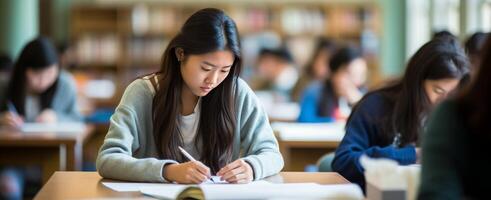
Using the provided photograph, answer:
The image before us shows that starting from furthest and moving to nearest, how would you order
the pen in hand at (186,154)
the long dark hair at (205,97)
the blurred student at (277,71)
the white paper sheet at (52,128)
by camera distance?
the blurred student at (277,71) < the white paper sheet at (52,128) < the long dark hair at (205,97) < the pen in hand at (186,154)

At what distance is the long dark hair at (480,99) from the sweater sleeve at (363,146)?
1171 mm

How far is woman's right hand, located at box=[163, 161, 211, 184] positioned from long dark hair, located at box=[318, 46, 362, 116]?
3.02 metres

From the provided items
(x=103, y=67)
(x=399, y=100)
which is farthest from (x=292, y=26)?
(x=399, y=100)

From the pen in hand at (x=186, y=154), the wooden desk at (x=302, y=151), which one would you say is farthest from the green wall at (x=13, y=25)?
the pen in hand at (x=186, y=154)

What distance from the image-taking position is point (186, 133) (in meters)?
2.68

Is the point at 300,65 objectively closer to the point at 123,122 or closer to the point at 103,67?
the point at 103,67

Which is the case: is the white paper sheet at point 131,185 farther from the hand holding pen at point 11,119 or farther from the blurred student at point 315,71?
the blurred student at point 315,71

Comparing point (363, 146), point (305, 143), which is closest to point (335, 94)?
point (305, 143)

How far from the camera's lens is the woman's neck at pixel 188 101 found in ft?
8.88

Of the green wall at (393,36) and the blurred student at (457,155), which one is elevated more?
the blurred student at (457,155)

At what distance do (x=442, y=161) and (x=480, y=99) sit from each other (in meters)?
0.14

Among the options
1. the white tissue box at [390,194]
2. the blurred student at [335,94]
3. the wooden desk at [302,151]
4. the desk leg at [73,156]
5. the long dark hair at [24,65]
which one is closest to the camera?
the white tissue box at [390,194]

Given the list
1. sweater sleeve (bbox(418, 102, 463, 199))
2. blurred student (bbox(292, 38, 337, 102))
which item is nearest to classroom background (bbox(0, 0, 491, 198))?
blurred student (bbox(292, 38, 337, 102))

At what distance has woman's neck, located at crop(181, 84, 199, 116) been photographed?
2.71 m
